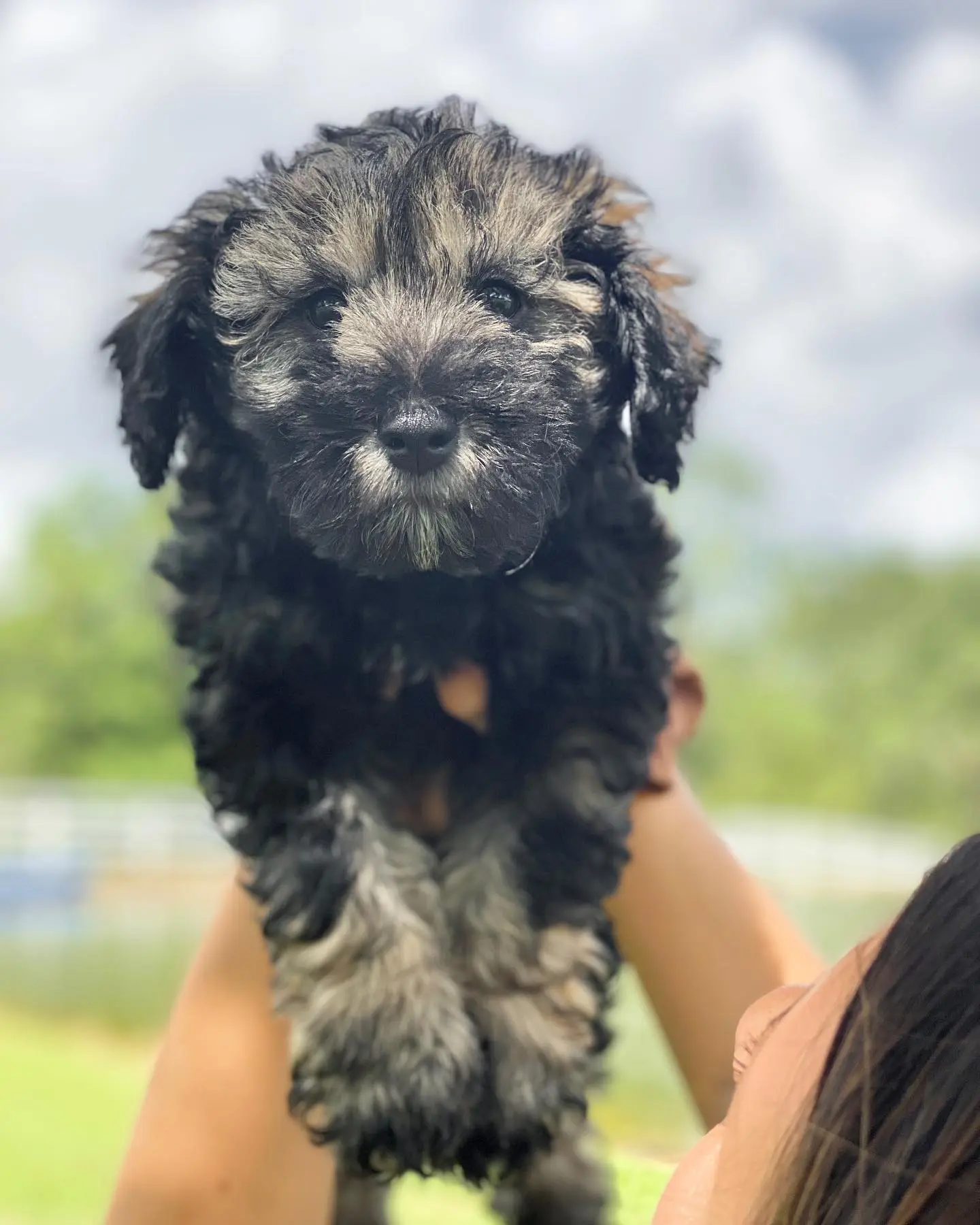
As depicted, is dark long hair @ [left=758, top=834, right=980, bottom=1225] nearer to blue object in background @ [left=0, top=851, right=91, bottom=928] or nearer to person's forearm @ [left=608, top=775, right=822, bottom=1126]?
person's forearm @ [left=608, top=775, right=822, bottom=1126]

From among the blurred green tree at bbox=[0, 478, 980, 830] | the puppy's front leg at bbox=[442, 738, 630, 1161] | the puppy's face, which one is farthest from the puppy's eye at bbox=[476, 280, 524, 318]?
the blurred green tree at bbox=[0, 478, 980, 830]

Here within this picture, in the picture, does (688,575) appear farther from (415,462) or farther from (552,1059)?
(415,462)

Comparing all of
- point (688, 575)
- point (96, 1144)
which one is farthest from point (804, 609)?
point (688, 575)

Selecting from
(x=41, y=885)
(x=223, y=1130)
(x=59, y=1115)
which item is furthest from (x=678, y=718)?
(x=41, y=885)

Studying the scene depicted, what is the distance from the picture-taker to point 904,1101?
3.26ft

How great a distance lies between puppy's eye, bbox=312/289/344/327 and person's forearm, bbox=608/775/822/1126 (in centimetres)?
83

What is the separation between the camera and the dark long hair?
0.97m

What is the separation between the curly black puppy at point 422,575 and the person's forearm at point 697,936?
77 millimetres

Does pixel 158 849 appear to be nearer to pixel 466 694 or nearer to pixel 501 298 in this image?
pixel 466 694

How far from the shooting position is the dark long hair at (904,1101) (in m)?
0.97

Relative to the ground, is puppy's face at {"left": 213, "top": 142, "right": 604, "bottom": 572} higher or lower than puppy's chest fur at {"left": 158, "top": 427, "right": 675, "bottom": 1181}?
higher

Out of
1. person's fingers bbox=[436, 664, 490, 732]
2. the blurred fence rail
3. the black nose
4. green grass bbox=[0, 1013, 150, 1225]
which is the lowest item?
the blurred fence rail

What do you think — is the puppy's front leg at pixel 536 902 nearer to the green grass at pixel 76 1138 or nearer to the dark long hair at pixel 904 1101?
the green grass at pixel 76 1138

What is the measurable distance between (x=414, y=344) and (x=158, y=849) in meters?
13.2
